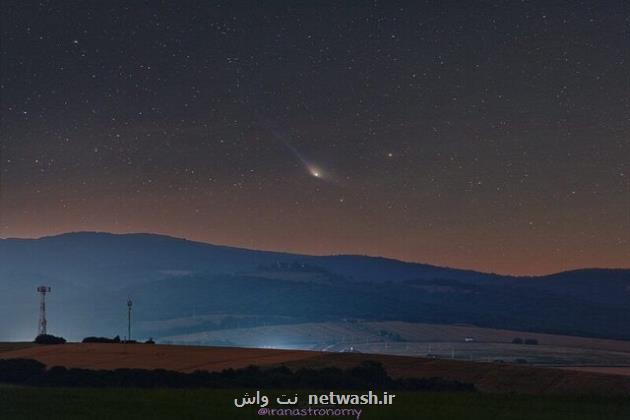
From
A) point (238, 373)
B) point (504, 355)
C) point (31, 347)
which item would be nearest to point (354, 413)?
point (238, 373)

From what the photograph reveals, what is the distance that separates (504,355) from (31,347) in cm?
7829

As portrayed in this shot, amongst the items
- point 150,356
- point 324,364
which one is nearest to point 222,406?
point 324,364

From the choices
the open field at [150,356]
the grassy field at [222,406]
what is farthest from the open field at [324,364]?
the grassy field at [222,406]

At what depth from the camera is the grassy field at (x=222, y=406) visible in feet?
109

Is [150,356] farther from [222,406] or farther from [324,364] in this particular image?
[222,406]

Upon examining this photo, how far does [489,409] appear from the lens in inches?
1419

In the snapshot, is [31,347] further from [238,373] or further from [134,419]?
[134,419]

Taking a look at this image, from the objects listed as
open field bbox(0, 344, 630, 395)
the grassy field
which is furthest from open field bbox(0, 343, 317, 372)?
the grassy field

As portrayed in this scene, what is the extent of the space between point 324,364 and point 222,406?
30.0m

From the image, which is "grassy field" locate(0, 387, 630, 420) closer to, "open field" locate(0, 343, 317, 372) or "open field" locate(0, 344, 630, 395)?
"open field" locate(0, 344, 630, 395)

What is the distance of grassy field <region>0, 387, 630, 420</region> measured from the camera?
33188mm

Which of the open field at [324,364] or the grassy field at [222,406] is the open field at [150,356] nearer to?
the open field at [324,364]

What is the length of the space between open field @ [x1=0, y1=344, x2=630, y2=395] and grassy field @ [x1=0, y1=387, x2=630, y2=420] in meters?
10.3

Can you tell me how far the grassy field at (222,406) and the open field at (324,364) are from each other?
1033 cm
